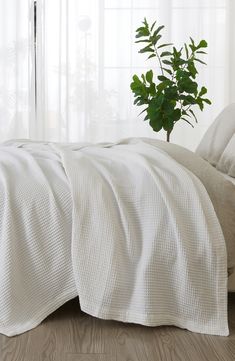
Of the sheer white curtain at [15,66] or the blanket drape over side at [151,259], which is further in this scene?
the sheer white curtain at [15,66]

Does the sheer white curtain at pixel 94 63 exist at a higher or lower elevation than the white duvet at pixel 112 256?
higher

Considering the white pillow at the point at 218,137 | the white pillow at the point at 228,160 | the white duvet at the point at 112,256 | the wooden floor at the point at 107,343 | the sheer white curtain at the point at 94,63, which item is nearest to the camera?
the wooden floor at the point at 107,343

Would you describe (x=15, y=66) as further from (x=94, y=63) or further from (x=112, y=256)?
(x=112, y=256)

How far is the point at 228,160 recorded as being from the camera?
3.18 m

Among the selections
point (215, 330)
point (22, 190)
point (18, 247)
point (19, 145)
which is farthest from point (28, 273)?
point (19, 145)

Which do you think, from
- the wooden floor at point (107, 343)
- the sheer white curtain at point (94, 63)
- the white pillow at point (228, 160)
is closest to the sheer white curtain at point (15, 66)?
the sheer white curtain at point (94, 63)

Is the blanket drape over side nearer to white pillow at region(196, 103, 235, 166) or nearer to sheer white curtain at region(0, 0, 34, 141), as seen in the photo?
white pillow at region(196, 103, 235, 166)

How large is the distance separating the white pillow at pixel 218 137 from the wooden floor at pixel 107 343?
52.0 inches

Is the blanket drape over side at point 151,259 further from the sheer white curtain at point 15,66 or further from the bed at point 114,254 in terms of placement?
the sheer white curtain at point 15,66

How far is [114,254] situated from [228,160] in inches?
43.7

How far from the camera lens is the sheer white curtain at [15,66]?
20.8ft

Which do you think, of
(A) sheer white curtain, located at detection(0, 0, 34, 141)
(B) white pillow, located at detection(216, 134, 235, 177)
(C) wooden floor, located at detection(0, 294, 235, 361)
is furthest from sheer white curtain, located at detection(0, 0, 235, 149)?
(C) wooden floor, located at detection(0, 294, 235, 361)

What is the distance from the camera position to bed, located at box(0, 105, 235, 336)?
2.26m

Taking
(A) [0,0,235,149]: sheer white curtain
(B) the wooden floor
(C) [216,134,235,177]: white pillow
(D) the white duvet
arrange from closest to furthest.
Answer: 1. (B) the wooden floor
2. (D) the white duvet
3. (C) [216,134,235,177]: white pillow
4. (A) [0,0,235,149]: sheer white curtain
